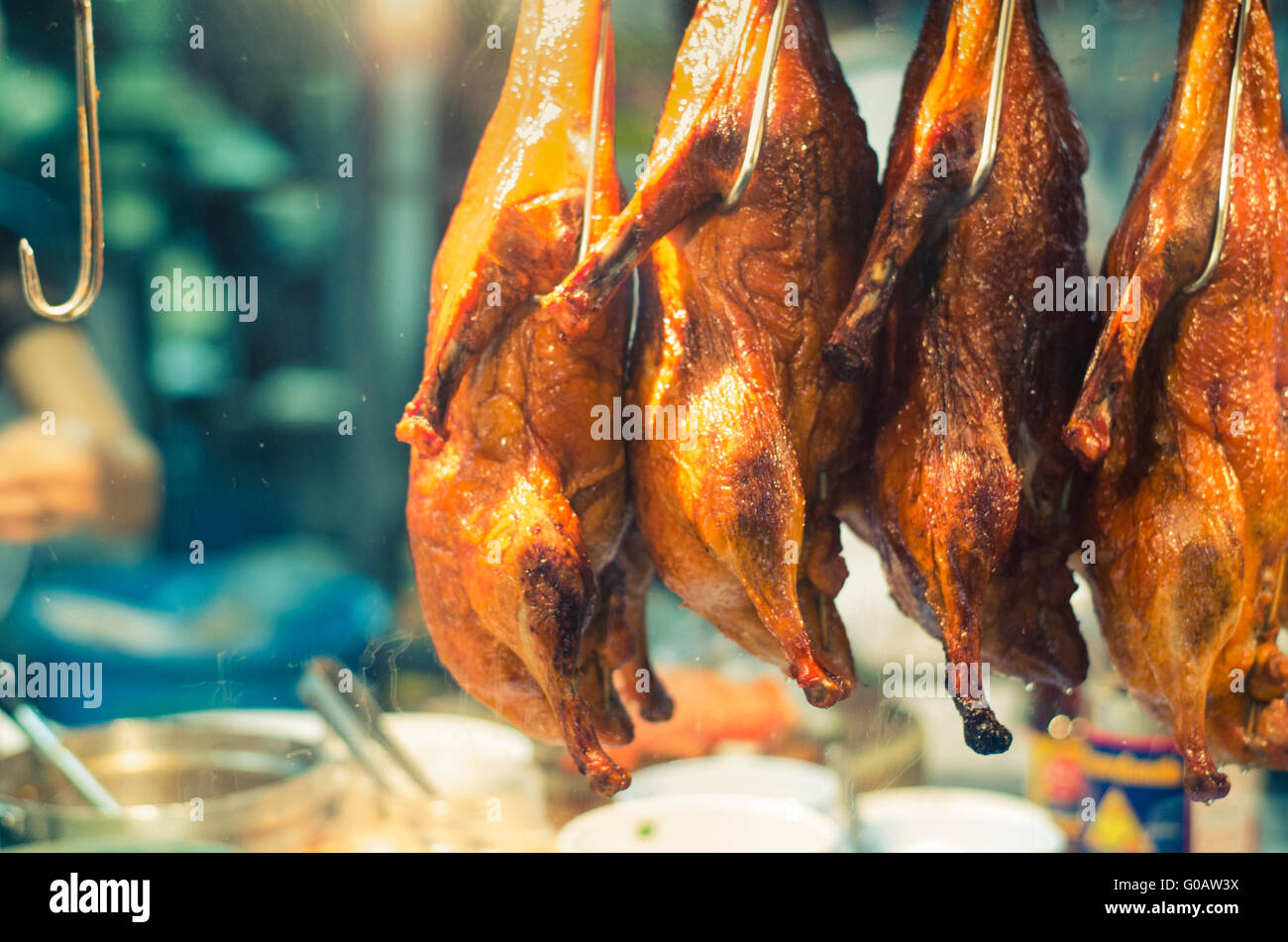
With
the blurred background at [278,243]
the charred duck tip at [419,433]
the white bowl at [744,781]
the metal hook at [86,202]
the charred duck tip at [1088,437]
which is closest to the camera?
the charred duck tip at [1088,437]

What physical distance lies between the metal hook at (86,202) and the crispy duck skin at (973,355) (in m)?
1.52

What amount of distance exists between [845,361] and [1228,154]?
29.4 inches

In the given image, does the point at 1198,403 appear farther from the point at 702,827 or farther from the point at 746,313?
the point at 702,827

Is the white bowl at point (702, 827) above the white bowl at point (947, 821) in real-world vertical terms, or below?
above

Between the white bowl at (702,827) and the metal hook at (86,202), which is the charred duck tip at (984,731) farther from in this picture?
the metal hook at (86,202)

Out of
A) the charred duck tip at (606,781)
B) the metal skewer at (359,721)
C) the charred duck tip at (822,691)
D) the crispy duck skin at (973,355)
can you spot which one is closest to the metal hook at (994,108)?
the crispy duck skin at (973,355)

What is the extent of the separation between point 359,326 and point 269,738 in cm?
103

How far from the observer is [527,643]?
5.63ft

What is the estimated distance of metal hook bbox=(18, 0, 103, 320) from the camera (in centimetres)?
192

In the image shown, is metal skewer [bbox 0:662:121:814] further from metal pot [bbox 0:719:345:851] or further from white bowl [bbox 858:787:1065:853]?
white bowl [bbox 858:787:1065:853]

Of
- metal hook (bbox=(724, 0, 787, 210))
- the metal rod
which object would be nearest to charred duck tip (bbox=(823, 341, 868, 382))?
metal hook (bbox=(724, 0, 787, 210))

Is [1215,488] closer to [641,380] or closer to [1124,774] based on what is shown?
[641,380]

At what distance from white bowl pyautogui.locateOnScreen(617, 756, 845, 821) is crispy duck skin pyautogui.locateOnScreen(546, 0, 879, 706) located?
0.91m

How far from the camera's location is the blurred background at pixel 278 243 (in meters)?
2.15
